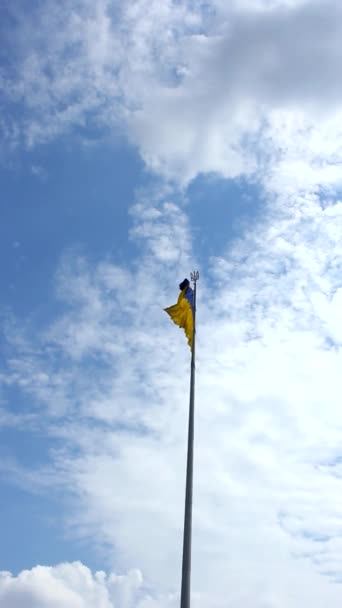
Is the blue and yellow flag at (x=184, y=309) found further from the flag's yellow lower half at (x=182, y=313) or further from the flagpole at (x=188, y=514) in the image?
the flagpole at (x=188, y=514)

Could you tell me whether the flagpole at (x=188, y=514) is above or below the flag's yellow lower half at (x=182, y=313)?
below

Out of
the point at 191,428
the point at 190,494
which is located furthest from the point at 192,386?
the point at 190,494

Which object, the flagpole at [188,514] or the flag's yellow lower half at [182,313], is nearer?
the flagpole at [188,514]

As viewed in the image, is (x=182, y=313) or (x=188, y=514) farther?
(x=182, y=313)

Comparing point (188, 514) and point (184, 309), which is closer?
point (188, 514)

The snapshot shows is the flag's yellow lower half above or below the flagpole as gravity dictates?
above

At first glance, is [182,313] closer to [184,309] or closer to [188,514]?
[184,309]

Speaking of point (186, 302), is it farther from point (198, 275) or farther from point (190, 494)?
point (190, 494)

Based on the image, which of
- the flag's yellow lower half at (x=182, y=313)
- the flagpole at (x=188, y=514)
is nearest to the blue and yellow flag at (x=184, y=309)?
the flag's yellow lower half at (x=182, y=313)

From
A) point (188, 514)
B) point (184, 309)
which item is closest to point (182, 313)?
point (184, 309)

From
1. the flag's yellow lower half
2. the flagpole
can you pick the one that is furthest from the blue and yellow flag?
the flagpole

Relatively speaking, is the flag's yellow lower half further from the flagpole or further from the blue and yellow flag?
the flagpole

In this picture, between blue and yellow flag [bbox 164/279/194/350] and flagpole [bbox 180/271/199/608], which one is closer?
flagpole [bbox 180/271/199/608]

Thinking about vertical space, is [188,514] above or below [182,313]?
below
